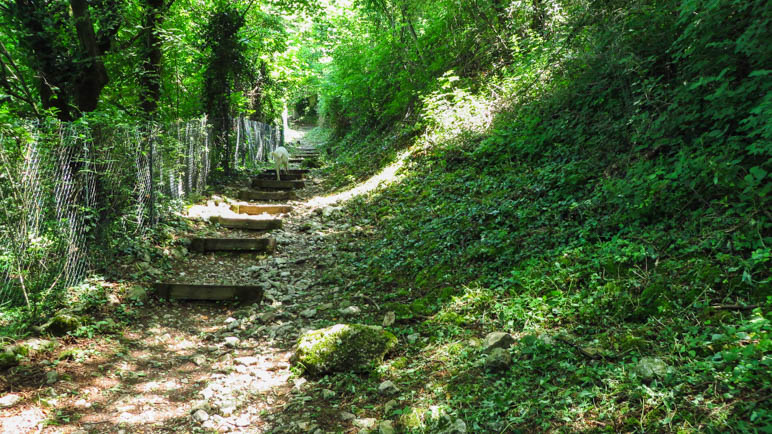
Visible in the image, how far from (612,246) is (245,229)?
6.49 metres

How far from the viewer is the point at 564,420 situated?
7.13 feet

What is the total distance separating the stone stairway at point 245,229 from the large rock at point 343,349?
5.96 feet

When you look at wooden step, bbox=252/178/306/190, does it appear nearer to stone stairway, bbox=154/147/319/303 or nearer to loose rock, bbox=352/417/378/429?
stone stairway, bbox=154/147/319/303

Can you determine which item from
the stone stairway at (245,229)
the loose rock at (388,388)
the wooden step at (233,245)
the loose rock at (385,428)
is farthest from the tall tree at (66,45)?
the loose rock at (385,428)

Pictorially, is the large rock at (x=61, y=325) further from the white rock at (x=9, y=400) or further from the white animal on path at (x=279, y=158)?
the white animal on path at (x=279, y=158)

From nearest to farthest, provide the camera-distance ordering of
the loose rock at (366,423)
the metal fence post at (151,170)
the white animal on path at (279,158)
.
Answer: the loose rock at (366,423), the metal fence post at (151,170), the white animal on path at (279,158)

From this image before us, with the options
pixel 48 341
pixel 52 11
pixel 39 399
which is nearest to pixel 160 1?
pixel 52 11

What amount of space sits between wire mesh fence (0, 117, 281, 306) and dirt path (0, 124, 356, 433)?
2.65ft

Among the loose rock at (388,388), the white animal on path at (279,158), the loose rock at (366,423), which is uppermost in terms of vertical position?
the white animal on path at (279,158)

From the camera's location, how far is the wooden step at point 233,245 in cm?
632

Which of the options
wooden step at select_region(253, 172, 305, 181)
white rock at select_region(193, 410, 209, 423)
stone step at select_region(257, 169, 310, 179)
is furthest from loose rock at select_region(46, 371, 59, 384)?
stone step at select_region(257, 169, 310, 179)

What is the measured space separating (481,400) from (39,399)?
125 inches

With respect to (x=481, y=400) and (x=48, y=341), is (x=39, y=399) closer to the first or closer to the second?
(x=48, y=341)

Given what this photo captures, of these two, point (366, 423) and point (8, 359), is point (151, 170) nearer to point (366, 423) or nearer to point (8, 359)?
point (8, 359)
